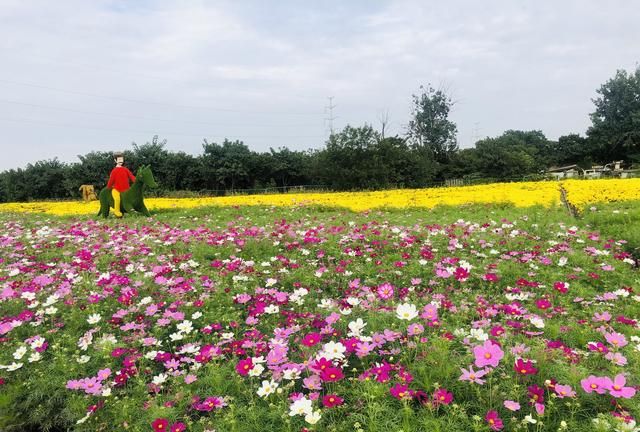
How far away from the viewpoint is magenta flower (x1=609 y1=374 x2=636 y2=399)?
1811mm

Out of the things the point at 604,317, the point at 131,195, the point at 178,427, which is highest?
the point at 131,195

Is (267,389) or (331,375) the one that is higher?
(331,375)

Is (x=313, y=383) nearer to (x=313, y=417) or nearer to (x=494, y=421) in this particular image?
(x=313, y=417)

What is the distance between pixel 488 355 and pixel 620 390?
0.54 metres

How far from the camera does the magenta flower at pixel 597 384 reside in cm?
188

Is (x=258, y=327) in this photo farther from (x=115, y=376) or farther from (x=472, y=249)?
(x=472, y=249)

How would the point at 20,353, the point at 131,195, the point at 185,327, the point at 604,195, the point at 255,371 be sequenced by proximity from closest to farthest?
1. the point at 255,371
2. the point at 20,353
3. the point at 185,327
4. the point at 604,195
5. the point at 131,195

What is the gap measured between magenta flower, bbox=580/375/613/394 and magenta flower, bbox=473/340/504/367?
363 millimetres

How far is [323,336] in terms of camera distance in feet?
9.51

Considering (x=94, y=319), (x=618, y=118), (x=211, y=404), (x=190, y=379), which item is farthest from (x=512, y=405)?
(x=618, y=118)

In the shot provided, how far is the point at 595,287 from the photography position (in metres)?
4.40

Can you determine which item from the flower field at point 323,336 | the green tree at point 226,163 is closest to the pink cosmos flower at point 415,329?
the flower field at point 323,336

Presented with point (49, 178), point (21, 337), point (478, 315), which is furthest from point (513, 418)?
point (49, 178)

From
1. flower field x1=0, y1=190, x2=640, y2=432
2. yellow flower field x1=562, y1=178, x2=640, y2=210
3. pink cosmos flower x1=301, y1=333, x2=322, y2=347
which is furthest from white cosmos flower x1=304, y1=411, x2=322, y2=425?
yellow flower field x1=562, y1=178, x2=640, y2=210
